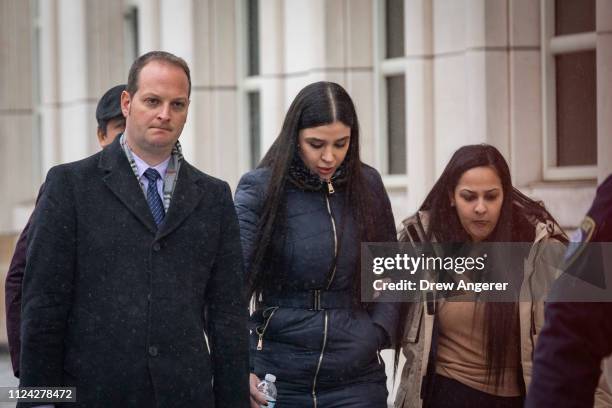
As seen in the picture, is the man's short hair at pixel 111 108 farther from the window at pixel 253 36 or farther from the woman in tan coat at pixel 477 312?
the window at pixel 253 36

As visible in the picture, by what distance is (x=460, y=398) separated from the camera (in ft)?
17.5

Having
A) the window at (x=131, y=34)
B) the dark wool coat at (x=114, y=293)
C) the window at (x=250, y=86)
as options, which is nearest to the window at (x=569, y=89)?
the window at (x=250, y=86)

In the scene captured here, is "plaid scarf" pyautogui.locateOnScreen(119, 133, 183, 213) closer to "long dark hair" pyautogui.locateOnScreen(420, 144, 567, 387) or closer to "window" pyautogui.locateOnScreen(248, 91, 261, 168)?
"long dark hair" pyautogui.locateOnScreen(420, 144, 567, 387)

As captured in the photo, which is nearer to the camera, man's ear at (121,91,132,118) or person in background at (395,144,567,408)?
man's ear at (121,91,132,118)

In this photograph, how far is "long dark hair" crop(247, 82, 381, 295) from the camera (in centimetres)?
554

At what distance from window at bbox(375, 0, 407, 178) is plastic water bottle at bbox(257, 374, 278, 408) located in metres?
4.88

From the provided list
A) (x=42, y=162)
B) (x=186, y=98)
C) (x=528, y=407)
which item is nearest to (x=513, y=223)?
(x=186, y=98)

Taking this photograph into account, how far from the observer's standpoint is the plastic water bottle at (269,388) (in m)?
5.39

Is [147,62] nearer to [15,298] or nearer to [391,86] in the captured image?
[15,298]

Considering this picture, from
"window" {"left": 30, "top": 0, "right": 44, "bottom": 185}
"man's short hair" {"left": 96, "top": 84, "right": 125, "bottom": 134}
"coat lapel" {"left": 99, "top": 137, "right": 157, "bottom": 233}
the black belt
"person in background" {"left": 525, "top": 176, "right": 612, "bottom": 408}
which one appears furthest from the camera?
"window" {"left": 30, "top": 0, "right": 44, "bottom": 185}

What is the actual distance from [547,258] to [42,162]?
10.9 meters

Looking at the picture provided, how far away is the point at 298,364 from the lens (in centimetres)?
548

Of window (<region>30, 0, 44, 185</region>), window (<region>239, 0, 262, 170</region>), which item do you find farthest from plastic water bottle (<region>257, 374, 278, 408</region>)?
window (<region>30, 0, 44, 185</region>)

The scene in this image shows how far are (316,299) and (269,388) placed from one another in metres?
0.37
